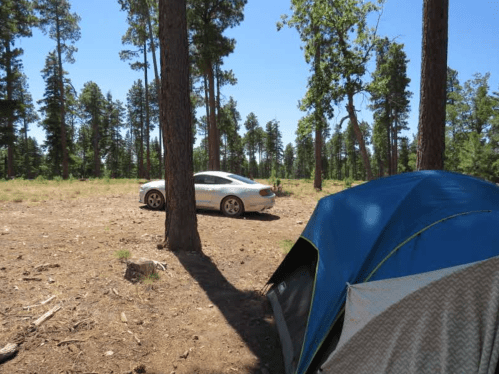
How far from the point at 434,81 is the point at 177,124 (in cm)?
486

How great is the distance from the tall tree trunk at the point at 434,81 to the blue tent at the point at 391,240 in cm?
293

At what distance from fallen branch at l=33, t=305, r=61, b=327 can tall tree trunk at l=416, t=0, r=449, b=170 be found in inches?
248

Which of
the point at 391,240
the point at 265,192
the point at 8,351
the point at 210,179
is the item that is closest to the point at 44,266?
the point at 8,351

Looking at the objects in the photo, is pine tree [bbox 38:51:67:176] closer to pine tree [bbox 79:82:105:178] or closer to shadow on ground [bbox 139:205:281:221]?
pine tree [bbox 79:82:105:178]

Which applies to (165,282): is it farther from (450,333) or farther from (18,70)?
(18,70)

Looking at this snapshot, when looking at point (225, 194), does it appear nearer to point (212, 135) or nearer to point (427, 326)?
point (427, 326)

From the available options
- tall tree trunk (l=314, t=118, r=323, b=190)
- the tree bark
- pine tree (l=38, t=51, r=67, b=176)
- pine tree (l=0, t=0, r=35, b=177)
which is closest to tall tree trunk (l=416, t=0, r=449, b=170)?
the tree bark

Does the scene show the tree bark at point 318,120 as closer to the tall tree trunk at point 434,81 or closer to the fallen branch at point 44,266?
the tall tree trunk at point 434,81

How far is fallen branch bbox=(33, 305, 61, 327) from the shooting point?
11.0 feet

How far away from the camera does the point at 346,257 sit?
2.85 m

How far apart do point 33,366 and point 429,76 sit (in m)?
7.14

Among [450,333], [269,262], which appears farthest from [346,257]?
[269,262]

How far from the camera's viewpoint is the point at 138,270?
15.7ft

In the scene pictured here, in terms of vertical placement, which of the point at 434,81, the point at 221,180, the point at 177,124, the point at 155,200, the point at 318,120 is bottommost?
the point at 155,200
